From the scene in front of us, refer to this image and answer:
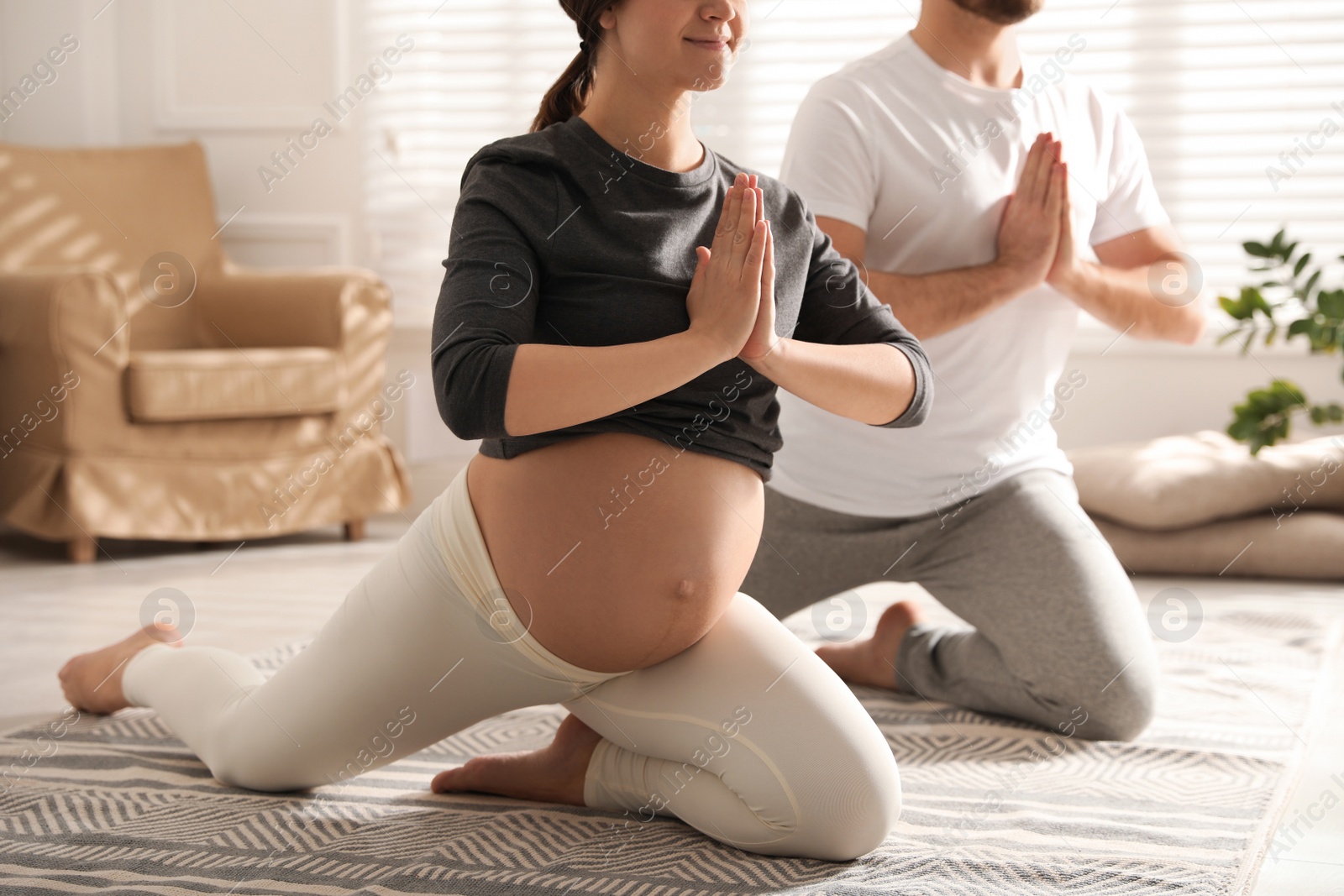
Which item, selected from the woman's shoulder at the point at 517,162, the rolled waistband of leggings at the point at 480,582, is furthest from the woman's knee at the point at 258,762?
the woman's shoulder at the point at 517,162

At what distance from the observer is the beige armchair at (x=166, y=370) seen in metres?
3.00

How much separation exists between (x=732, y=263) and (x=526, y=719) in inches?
37.9

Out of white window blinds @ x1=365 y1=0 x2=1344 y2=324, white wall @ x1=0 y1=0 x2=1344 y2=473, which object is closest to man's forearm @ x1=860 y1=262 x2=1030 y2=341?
white window blinds @ x1=365 y1=0 x2=1344 y2=324

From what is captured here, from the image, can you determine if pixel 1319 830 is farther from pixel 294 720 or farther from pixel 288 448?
pixel 288 448

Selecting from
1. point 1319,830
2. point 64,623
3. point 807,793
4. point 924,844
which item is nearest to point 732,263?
point 807,793

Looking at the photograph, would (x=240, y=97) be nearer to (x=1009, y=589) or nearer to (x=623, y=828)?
(x=1009, y=589)

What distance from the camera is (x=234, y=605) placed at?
2578 mm

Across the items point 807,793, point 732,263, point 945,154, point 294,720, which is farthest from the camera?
point 945,154

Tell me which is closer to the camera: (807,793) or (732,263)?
(732,263)

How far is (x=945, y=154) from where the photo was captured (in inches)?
67.2

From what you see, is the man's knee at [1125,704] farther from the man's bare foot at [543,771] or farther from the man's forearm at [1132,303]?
the man's bare foot at [543,771]

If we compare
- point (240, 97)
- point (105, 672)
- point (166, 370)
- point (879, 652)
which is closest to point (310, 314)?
point (166, 370)

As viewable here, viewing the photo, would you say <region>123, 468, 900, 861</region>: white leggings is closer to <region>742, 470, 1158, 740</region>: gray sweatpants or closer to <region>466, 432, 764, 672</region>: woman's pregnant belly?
<region>466, 432, 764, 672</region>: woman's pregnant belly

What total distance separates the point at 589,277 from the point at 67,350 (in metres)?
2.27
